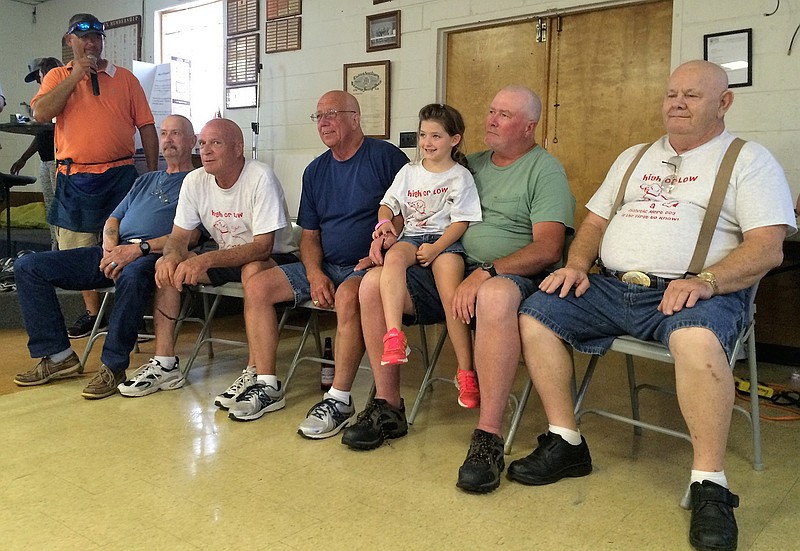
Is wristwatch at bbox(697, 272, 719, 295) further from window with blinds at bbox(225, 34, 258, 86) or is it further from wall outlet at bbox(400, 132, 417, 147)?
window with blinds at bbox(225, 34, 258, 86)

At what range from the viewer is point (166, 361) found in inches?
116

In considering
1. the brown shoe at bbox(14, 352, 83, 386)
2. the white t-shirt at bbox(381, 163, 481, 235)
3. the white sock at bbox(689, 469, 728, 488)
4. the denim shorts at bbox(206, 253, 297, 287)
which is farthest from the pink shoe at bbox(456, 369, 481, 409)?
the brown shoe at bbox(14, 352, 83, 386)

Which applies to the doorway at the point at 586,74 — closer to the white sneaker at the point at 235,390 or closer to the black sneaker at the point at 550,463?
the white sneaker at the point at 235,390

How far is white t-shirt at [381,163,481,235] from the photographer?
7.98 feet

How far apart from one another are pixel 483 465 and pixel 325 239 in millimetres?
1210

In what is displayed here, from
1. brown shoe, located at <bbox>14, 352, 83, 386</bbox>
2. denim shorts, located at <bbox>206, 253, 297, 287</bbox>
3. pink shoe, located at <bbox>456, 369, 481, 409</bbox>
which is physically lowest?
brown shoe, located at <bbox>14, 352, 83, 386</bbox>

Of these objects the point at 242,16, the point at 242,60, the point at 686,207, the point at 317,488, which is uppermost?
the point at 242,16

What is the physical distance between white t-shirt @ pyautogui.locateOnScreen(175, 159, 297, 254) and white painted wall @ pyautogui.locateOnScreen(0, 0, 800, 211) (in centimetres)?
251

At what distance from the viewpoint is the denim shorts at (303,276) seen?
2695 mm

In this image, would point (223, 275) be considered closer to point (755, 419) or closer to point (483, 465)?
point (483, 465)

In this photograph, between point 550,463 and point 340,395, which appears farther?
point 340,395

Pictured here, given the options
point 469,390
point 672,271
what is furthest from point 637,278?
point 469,390

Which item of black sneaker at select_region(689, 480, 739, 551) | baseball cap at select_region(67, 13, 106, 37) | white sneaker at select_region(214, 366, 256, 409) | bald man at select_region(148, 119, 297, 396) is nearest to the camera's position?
black sneaker at select_region(689, 480, 739, 551)

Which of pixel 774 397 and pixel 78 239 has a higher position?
pixel 78 239
